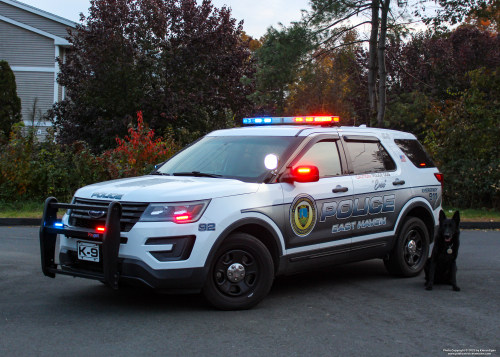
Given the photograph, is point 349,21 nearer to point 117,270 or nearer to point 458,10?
point 458,10

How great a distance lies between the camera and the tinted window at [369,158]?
6930 millimetres

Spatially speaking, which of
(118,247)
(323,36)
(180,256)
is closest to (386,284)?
(180,256)

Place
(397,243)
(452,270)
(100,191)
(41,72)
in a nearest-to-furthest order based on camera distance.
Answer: (100,191) < (452,270) < (397,243) < (41,72)

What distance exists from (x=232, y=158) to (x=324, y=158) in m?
1.05

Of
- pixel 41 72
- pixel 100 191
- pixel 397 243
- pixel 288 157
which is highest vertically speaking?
pixel 41 72

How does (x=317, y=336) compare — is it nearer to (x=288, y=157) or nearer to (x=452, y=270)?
(x=288, y=157)

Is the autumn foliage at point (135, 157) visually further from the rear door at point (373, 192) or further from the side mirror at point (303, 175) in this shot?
the side mirror at point (303, 175)

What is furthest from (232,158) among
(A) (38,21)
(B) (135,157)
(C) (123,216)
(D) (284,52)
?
(A) (38,21)

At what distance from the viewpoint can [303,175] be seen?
5.90 metres

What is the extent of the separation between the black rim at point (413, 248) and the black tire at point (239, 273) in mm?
2595

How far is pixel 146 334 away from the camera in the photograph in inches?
189

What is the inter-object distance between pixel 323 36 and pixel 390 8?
261cm

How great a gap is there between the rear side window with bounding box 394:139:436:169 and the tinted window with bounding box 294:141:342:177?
1426mm

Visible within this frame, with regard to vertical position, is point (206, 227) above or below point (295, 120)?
below
